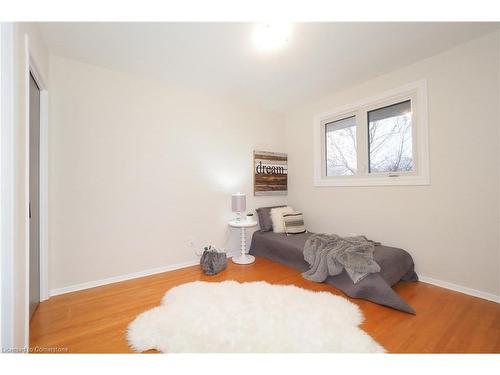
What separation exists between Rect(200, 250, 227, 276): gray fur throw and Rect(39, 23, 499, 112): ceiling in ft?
7.61

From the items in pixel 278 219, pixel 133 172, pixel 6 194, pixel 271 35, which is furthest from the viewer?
pixel 278 219

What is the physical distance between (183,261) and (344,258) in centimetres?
209

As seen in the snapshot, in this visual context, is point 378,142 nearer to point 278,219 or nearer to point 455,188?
point 455,188

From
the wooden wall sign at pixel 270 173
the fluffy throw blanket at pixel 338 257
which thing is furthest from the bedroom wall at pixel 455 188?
the wooden wall sign at pixel 270 173

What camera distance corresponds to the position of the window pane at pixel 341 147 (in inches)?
127

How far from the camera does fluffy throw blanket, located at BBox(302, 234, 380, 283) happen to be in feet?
6.96

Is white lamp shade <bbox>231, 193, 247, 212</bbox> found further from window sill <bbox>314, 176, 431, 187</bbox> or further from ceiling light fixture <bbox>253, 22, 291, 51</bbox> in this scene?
ceiling light fixture <bbox>253, 22, 291, 51</bbox>

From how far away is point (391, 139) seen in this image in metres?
2.81

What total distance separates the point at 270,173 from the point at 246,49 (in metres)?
2.08

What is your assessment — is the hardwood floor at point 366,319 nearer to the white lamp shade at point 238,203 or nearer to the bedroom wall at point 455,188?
the bedroom wall at point 455,188

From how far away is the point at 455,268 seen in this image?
2258 mm

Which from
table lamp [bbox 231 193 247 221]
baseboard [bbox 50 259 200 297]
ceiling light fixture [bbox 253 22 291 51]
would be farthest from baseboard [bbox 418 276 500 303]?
ceiling light fixture [bbox 253 22 291 51]

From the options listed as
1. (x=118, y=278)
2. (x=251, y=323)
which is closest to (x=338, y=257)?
(x=251, y=323)

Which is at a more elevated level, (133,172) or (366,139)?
(366,139)
